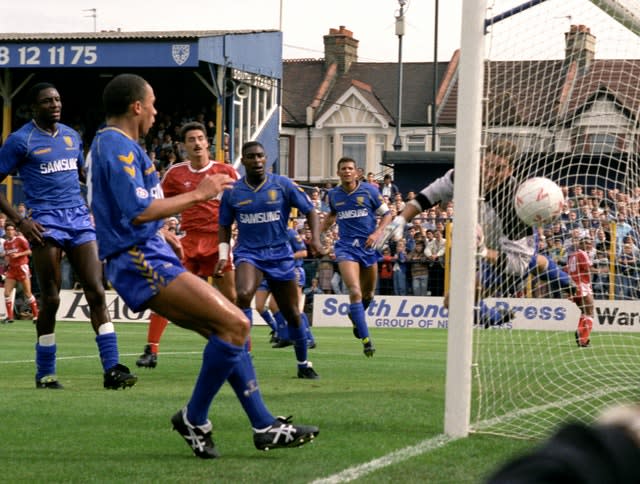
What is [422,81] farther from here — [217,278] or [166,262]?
[166,262]

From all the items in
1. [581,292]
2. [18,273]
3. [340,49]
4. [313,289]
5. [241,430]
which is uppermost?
[340,49]

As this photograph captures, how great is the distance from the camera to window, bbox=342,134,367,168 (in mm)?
65438

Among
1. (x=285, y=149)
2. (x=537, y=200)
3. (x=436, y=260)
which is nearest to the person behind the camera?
(x=537, y=200)

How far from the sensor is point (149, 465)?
18.5ft

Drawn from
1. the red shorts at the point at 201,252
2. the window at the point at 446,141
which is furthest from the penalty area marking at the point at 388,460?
the window at the point at 446,141

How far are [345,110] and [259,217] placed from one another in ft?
180

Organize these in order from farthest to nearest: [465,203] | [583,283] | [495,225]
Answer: [583,283], [495,225], [465,203]

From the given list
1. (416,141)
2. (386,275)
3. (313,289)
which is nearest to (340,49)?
(416,141)

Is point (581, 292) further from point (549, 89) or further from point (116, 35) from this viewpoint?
point (116, 35)

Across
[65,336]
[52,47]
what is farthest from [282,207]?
[52,47]

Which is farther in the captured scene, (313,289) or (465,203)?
(313,289)

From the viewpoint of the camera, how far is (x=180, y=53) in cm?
3350

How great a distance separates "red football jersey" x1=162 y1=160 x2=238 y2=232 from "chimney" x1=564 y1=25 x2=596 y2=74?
403 cm

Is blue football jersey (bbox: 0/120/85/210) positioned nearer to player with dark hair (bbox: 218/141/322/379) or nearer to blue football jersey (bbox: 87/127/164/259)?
player with dark hair (bbox: 218/141/322/379)
